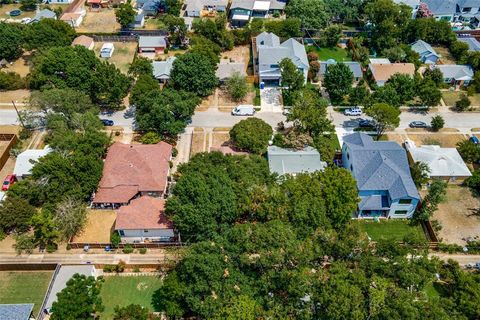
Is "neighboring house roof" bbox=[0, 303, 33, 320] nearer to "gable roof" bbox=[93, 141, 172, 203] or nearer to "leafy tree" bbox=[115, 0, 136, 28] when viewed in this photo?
"gable roof" bbox=[93, 141, 172, 203]

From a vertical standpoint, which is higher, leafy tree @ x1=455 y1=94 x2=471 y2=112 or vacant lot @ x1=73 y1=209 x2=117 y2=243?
leafy tree @ x1=455 y1=94 x2=471 y2=112

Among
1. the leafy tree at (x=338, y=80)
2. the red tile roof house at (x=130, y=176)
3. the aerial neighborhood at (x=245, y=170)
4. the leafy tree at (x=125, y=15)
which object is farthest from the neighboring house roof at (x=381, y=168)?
the leafy tree at (x=125, y=15)

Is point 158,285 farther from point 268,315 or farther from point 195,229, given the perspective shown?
point 268,315

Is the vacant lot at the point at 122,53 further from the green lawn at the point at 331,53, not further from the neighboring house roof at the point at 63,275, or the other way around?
the neighboring house roof at the point at 63,275

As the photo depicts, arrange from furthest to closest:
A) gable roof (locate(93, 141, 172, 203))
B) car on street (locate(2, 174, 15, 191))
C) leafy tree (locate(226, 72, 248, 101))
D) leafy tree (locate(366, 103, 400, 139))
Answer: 1. leafy tree (locate(226, 72, 248, 101))
2. leafy tree (locate(366, 103, 400, 139))
3. car on street (locate(2, 174, 15, 191))
4. gable roof (locate(93, 141, 172, 203))

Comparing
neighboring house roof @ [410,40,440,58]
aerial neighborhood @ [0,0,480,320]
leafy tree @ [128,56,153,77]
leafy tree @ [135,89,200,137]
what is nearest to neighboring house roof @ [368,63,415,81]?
aerial neighborhood @ [0,0,480,320]

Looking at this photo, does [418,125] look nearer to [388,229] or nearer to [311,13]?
[388,229]
